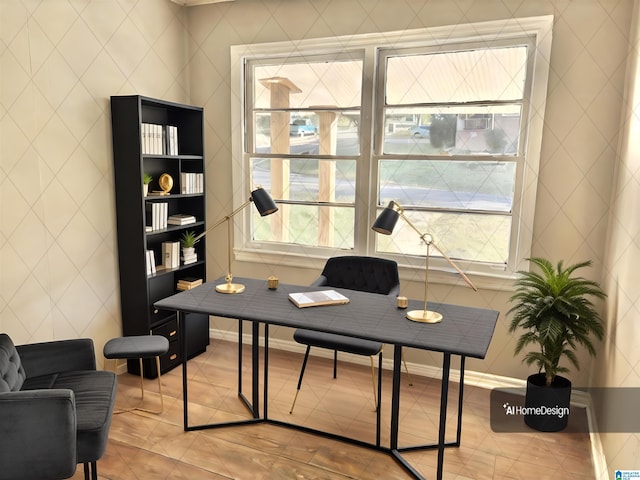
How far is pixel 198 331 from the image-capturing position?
160 inches

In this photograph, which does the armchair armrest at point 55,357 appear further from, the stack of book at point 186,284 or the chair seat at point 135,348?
the stack of book at point 186,284

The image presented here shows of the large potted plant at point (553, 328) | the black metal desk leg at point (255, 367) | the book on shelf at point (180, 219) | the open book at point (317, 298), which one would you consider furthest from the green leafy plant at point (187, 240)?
the large potted plant at point (553, 328)

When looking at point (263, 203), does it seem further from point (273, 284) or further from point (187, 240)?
point (187, 240)

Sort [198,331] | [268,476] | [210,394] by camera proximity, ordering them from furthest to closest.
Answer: [198,331] → [210,394] → [268,476]

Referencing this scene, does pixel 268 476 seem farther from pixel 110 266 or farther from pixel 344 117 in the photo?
pixel 344 117

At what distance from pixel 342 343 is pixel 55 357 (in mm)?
1577

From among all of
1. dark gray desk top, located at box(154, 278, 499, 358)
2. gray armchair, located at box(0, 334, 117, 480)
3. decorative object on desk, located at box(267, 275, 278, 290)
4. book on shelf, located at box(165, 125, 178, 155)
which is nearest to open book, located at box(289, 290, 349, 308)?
dark gray desk top, located at box(154, 278, 499, 358)

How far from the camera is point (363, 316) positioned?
260 centimetres

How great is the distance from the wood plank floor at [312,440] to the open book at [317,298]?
827 millimetres

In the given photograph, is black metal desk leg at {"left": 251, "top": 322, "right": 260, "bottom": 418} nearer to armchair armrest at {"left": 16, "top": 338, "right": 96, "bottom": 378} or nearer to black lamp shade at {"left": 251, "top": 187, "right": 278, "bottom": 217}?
black lamp shade at {"left": 251, "top": 187, "right": 278, "bottom": 217}

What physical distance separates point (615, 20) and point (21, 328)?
4.05 metres

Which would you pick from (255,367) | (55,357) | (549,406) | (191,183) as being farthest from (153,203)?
(549,406)

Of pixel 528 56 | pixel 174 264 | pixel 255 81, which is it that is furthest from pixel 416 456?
pixel 255 81

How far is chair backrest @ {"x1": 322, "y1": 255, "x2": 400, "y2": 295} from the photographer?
347cm
